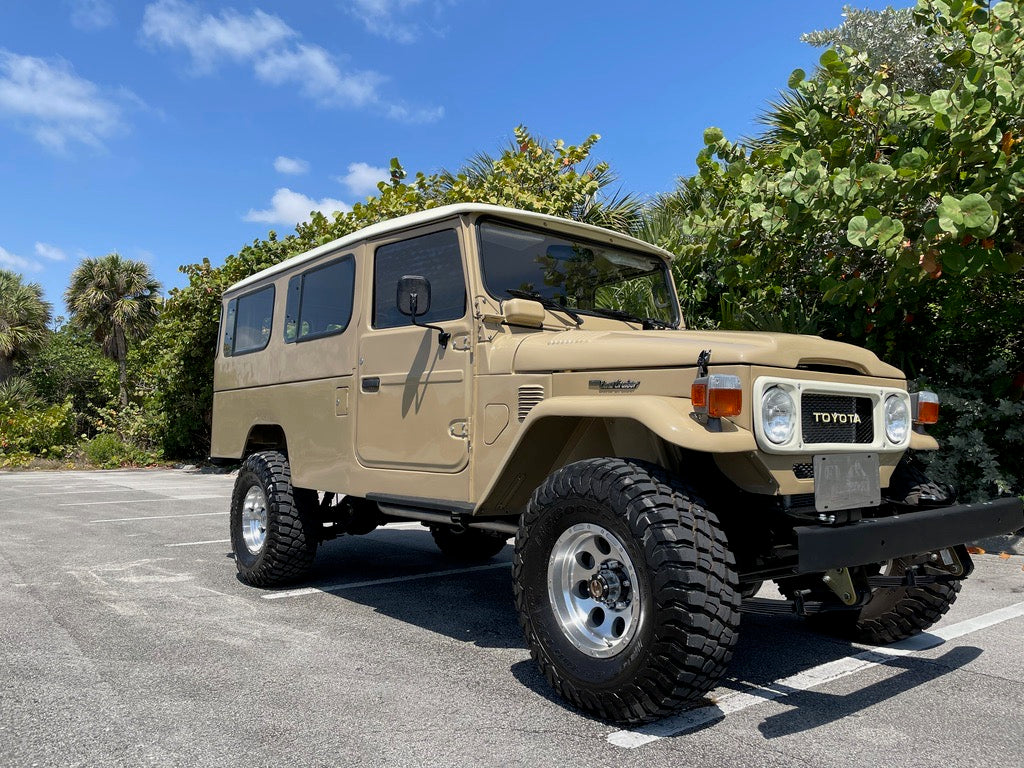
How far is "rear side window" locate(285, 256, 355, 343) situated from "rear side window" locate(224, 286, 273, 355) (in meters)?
0.38

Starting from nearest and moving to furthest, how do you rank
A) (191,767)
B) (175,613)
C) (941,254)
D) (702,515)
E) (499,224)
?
(191,767), (702,515), (499,224), (175,613), (941,254)

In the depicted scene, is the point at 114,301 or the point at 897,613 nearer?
the point at 897,613

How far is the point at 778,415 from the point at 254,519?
13.8ft

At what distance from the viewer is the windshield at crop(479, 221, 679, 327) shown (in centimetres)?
438

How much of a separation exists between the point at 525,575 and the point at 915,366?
6.62 m

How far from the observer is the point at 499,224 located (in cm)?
446

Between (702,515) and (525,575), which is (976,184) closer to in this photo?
(702,515)

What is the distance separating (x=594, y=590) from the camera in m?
3.33

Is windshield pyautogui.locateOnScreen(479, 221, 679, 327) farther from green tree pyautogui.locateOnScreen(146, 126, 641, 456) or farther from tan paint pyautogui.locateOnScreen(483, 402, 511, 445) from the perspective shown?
green tree pyautogui.locateOnScreen(146, 126, 641, 456)

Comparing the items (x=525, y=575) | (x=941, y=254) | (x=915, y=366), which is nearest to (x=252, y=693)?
(x=525, y=575)

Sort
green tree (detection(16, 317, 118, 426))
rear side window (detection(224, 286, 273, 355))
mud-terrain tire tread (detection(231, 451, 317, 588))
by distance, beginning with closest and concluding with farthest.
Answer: mud-terrain tire tread (detection(231, 451, 317, 588)) < rear side window (detection(224, 286, 273, 355)) < green tree (detection(16, 317, 118, 426))

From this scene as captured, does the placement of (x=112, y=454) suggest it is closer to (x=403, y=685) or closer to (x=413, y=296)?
(x=413, y=296)

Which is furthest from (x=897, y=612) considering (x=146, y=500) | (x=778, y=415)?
(x=146, y=500)

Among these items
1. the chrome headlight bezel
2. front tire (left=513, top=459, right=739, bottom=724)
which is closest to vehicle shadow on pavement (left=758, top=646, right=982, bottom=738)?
front tire (left=513, top=459, right=739, bottom=724)
